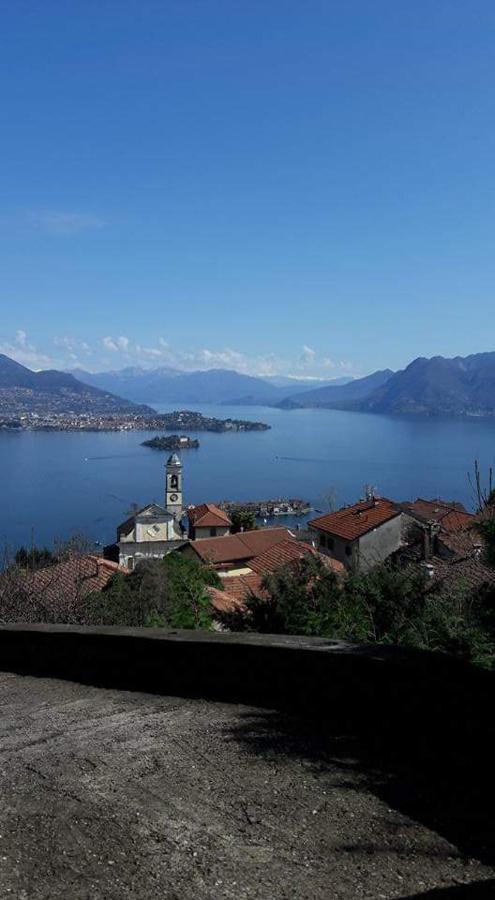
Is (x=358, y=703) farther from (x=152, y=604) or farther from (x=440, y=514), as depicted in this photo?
(x=440, y=514)

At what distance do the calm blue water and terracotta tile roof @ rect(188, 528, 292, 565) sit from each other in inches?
370

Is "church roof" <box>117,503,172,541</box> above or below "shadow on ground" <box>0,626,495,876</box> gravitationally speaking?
below

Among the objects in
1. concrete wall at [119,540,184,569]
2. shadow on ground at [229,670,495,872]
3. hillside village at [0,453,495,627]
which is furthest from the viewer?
concrete wall at [119,540,184,569]

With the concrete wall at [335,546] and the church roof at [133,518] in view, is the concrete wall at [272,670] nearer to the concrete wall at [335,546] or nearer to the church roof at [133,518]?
the concrete wall at [335,546]

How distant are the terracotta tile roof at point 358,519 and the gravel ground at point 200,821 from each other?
87.7 feet

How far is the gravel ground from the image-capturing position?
2119 mm

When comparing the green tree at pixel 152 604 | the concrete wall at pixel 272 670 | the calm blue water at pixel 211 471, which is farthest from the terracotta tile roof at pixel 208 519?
the concrete wall at pixel 272 670

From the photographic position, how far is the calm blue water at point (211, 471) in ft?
238

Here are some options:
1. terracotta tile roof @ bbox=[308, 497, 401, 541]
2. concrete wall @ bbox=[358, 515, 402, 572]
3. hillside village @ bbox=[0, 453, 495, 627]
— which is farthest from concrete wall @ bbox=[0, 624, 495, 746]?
terracotta tile roof @ bbox=[308, 497, 401, 541]

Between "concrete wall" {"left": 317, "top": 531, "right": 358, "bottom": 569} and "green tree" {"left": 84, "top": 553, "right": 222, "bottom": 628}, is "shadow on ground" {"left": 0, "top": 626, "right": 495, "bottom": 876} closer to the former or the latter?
"green tree" {"left": 84, "top": 553, "right": 222, "bottom": 628}

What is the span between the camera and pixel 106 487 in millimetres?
91312

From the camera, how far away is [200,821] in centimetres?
247

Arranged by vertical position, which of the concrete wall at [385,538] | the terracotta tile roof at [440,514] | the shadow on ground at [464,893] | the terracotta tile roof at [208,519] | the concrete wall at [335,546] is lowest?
the terracotta tile roof at [208,519]

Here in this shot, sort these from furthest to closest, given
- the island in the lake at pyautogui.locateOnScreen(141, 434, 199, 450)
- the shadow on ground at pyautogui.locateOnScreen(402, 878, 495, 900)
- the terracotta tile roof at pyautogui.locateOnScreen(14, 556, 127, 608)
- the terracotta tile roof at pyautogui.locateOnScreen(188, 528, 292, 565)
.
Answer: the island in the lake at pyautogui.locateOnScreen(141, 434, 199, 450), the terracotta tile roof at pyautogui.locateOnScreen(188, 528, 292, 565), the terracotta tile roof at pyautogui.locateOnScreen(14, 556, 127, 608), the shadow on ground at pyautogui.locateOnScreen(402, 878, 495, 900)
